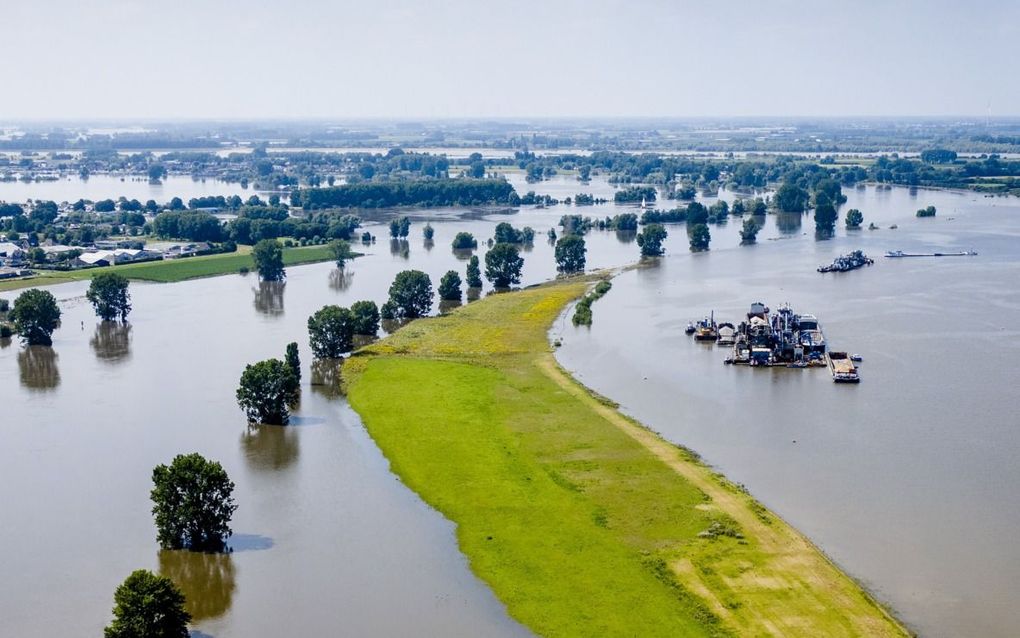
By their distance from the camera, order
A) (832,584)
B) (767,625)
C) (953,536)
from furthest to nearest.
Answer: (953,536) < (832,584) < (767,625)

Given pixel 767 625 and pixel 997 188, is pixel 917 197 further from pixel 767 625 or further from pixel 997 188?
pixel 767 625

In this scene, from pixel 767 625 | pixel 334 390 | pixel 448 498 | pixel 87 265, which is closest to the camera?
pixel 767 625

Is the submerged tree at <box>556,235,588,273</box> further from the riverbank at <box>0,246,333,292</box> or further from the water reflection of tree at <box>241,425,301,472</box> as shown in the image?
the water reflection of tree at <box>241,425,301,472</box>

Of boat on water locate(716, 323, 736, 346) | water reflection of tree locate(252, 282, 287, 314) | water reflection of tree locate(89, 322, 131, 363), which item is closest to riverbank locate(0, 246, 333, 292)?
water reflection of tree locate(252, 282, 287, 314)

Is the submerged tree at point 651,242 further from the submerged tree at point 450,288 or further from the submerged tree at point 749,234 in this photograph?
the submerged tree at point 450,288

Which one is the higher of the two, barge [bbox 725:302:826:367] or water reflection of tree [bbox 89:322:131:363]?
barge [bbox 725:302:826:367]

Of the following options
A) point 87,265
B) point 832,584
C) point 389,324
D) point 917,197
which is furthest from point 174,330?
point 917,197
